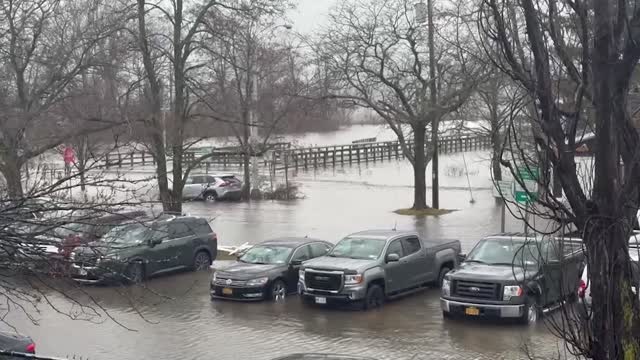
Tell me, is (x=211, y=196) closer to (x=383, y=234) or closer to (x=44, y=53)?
(x=44, y=53)

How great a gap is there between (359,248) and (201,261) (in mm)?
6099

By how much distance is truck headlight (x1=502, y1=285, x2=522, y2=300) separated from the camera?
15000mm

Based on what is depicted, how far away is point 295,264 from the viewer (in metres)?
18.7

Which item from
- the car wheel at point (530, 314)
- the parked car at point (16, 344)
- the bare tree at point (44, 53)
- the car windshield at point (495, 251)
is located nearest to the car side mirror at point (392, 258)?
the car windshield at point (495, 251)

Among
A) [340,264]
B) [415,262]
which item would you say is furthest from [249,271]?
[415,262]

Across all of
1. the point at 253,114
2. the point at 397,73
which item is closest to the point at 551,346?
the point at 397,73

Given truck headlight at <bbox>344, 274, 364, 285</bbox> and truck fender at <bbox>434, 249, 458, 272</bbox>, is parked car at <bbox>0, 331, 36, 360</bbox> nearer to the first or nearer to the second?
truck headlight at <bbox>344, 274, 364, 285</bbox>

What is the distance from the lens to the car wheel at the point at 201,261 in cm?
2230

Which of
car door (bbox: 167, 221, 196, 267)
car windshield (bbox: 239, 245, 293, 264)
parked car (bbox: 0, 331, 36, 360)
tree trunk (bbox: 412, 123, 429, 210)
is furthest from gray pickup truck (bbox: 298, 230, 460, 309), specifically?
tree trunk (bbox: 412, 123, 429, 210)

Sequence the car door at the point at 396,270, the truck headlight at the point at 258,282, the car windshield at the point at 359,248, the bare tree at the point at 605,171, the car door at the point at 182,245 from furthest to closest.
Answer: the car door at the point at 182,245 → the truck headlight at the point at 258,282 → the car windshield at the point at 359,248 → the car door at the point at 396,270 → the bare tree at the point at 605,171

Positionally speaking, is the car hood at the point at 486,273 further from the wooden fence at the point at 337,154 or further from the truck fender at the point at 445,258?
the wooden fence at the point at 337,154

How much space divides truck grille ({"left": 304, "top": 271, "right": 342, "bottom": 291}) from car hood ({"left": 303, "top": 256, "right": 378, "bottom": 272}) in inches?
6.0

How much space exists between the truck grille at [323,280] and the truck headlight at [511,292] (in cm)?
341

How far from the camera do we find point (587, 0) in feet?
20.0
